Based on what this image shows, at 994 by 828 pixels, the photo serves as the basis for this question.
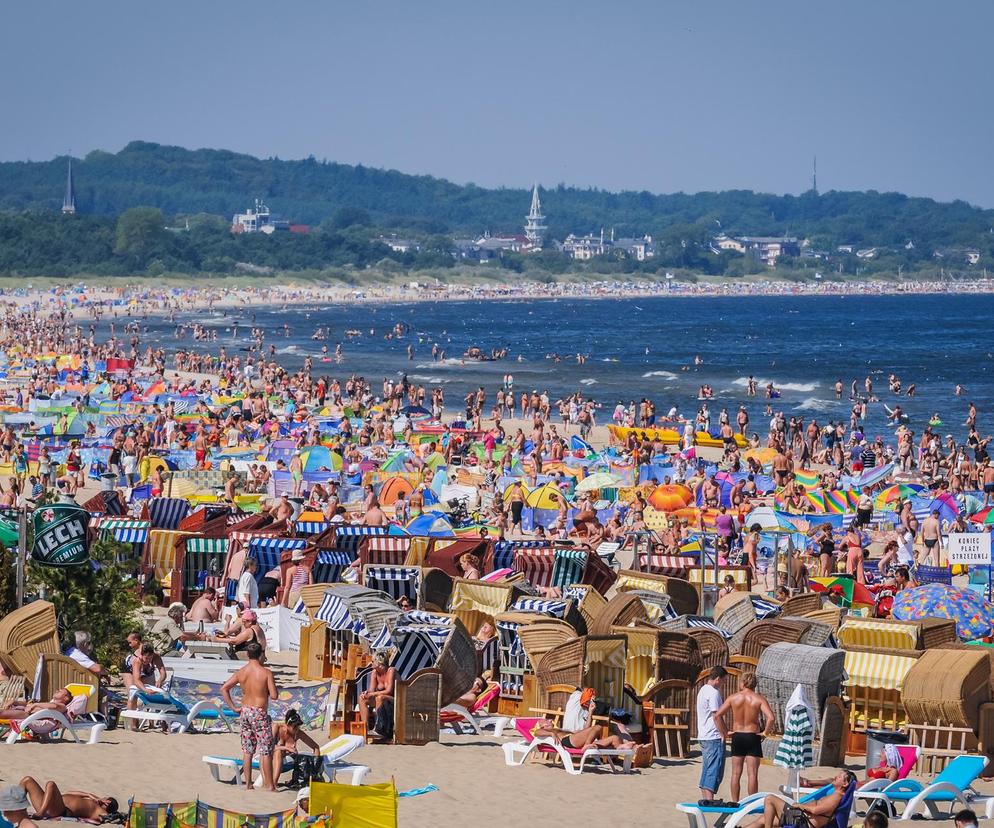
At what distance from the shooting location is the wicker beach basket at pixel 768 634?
11789 millimetres

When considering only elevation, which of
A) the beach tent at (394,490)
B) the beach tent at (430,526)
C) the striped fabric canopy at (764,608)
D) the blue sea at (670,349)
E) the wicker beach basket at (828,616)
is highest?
the wicker beach basket at (828,616)

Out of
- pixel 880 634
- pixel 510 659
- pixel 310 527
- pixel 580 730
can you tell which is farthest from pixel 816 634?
pixel 310 527

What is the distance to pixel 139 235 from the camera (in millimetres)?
144875

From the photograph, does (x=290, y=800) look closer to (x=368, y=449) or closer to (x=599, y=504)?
(x=599, y=504)

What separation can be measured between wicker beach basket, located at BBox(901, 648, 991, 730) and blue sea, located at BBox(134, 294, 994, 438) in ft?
97.6

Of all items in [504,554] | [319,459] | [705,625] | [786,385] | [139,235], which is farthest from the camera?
[139,235]

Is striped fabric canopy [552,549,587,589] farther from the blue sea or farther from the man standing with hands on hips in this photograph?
the blue sea

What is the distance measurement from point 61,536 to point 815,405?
38.7 m

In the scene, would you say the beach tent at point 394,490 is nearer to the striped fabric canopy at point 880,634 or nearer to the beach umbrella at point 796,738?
the striped fabric canopy at point 880,634

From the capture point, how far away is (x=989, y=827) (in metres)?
9.33

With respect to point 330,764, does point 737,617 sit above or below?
above

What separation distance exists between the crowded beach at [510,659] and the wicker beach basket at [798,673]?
2cm

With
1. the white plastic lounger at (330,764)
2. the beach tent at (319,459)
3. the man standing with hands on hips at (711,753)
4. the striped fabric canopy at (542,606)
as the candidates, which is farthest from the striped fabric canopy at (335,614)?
the beach tent at (319,459)

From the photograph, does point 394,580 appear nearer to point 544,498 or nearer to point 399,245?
point 544,498
